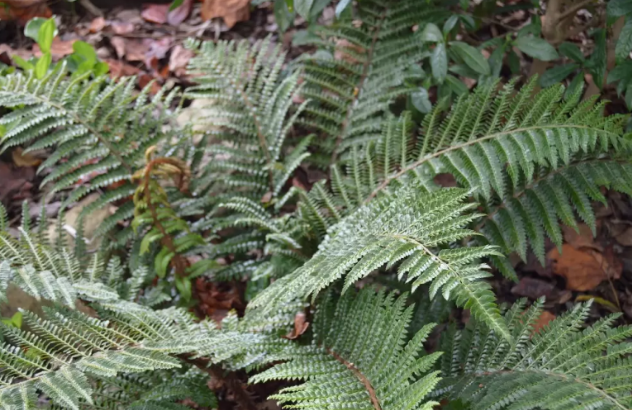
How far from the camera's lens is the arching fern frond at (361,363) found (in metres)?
1.39

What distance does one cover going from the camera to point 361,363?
64.9 inches

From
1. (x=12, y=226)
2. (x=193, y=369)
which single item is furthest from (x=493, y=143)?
(x=12, y=226)

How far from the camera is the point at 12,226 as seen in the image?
2738mm

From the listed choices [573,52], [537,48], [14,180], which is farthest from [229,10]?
[573,52]

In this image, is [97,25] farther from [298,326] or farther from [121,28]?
[298,326]

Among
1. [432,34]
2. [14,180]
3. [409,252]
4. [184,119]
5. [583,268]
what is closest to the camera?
[409,252]

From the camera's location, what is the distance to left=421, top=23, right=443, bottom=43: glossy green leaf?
214cm

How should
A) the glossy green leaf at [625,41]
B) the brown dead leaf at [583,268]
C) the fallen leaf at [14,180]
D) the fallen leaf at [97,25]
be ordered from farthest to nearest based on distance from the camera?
the fallen leaf at [97,25] → the fallen leaf at [14,180] → the brown dead leaf at [583,268] → the glossy green leaf at [625,41]

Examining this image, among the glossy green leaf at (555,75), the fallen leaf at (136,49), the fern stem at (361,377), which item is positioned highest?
the fallen leaf at (136,49)

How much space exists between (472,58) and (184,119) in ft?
4.93

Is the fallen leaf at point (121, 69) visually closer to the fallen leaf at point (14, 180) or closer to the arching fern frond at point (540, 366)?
the fallen leaf at point (14, 180)

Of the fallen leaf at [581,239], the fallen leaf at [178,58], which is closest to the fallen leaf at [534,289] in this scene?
the fallen leaf at [581,239]

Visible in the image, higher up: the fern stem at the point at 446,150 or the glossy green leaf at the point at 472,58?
the glossy green leaf at the point at 472,58

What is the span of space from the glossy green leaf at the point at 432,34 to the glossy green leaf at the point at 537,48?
32cm
